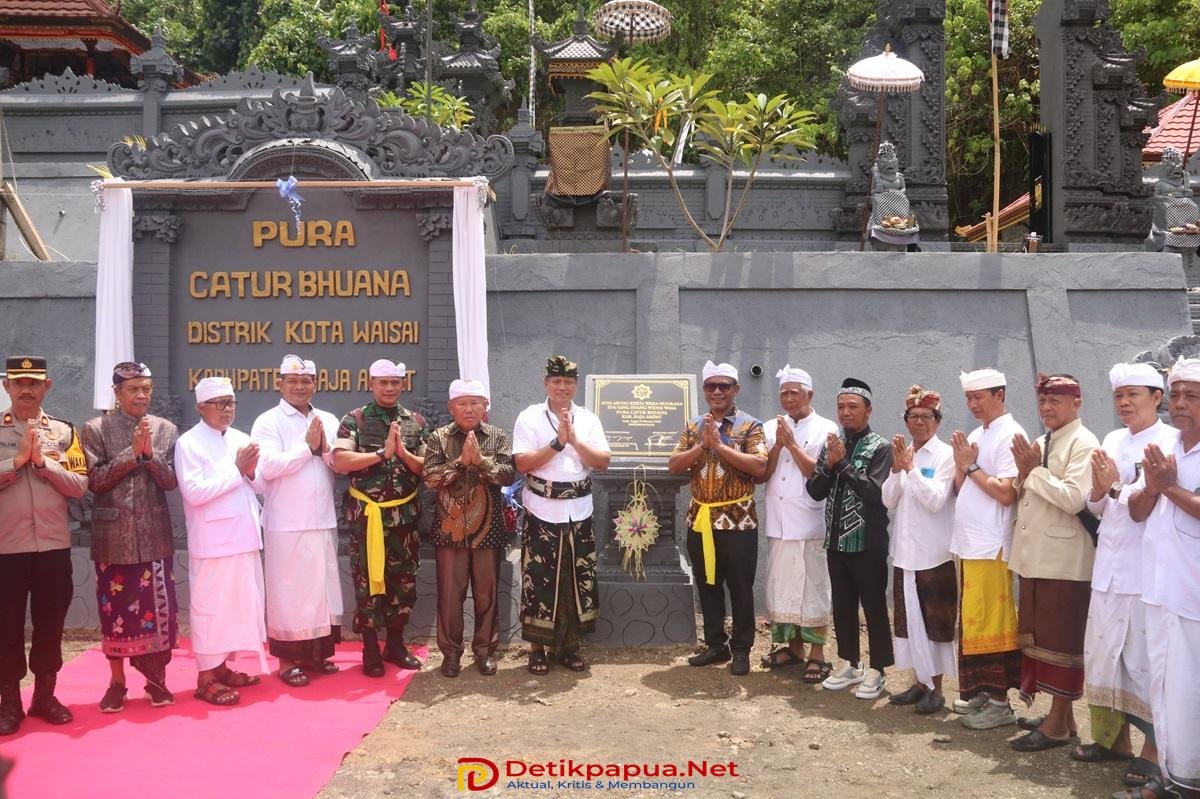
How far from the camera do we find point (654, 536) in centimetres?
650

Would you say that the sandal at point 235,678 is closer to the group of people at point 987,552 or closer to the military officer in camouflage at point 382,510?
the military officer in camouflage at point 382,510

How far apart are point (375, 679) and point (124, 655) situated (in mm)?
1354

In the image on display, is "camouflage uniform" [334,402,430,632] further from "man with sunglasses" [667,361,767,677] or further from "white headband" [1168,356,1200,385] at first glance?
"white headband" [1168,356,1200,385]

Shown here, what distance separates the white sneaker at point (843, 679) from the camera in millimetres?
5781

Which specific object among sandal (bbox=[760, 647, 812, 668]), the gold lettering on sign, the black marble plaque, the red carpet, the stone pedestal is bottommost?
the red carpet

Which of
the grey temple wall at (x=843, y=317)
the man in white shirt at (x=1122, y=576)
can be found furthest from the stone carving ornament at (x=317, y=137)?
the man in white shirt at (x=1122, y=576)

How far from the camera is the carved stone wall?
1199 cm

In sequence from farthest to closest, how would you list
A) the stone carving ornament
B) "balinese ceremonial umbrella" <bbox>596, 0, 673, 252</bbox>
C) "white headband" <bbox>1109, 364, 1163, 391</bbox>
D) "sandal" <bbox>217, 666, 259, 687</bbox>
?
"balinese ceremonial umbrella" <bbox>596, 0, 673, 252</bbox>, the stone carving ornament, "sandal" <bbox>217, 666, 259, 687</bbox>, "white headband" <bbox>1109, 364, 1163, 391</bbox>

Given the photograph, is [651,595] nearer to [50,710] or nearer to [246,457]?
[246,457]

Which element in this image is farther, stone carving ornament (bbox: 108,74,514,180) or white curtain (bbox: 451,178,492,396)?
stone carving ornament (bbox: 108,74,514,180)

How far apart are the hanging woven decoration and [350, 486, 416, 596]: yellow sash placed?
1482mm

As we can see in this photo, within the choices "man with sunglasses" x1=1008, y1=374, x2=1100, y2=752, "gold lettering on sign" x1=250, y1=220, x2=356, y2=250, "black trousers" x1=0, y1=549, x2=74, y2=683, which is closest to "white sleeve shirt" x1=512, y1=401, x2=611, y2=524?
"gold lettering on sign" x1=250, y1=220, x2=356, y2=250

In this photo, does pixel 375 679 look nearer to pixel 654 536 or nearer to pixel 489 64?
pixel 654 536

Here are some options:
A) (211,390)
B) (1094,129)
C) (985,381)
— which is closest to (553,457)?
(211,390)
